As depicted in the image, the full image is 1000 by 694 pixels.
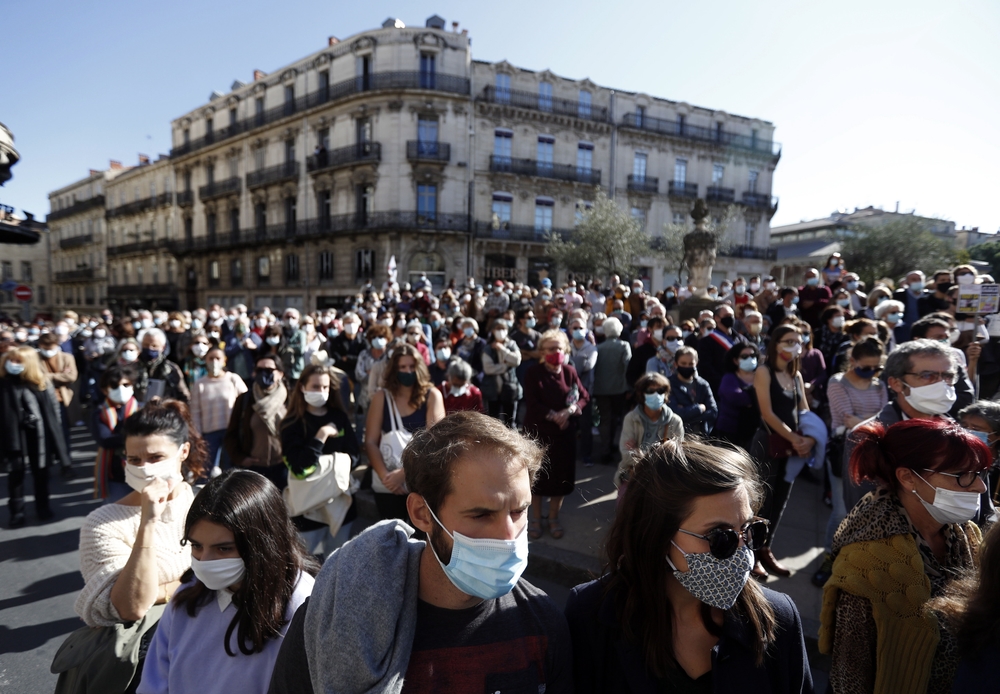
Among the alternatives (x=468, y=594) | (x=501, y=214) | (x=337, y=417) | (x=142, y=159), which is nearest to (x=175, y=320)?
(x=337, y=417)

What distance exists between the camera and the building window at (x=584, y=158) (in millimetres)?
31250

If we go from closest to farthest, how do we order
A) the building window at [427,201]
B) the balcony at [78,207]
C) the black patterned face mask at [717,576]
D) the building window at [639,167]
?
the black patterned face mask at [717,576] → the building window at [427,201] → the building window at [639,167] → the balcony at [78,207]

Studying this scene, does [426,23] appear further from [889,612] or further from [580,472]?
[889,612]

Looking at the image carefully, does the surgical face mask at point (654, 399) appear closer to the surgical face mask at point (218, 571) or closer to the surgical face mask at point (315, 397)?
the surgical face mask at point (315, 397)

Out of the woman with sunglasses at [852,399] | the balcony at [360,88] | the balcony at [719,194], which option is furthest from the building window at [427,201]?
the woman with sunglasses at [852,399]

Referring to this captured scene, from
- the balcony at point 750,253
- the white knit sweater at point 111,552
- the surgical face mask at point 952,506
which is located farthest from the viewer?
the balcony at point 750,253

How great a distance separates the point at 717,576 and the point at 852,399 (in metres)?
3.52

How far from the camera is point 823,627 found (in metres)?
2.13

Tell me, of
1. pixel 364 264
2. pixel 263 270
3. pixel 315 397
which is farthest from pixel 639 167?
pixel 315 397

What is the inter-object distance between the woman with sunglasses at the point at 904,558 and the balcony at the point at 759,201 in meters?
38.8

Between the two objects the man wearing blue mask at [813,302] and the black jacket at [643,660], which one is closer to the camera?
the black jacket at [643,660]

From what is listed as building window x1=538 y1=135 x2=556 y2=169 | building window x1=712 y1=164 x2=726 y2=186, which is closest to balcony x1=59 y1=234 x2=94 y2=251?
building window x1=538 y1=135 x2=556 y2=169

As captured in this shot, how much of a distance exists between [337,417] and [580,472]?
3686 mm

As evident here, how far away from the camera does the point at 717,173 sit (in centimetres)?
3562
